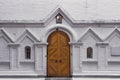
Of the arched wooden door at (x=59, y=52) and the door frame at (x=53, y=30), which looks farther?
the arched wooden door at (x=59, y=52)

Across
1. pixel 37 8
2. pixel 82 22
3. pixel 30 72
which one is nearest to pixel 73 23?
pixel 82 22

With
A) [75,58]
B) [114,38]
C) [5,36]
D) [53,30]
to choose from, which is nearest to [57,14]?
[53,30]

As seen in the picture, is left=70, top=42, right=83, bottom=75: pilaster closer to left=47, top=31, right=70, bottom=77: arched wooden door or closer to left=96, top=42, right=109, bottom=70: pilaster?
left=47, top=31, right=70, bottom=77: arched wooden door

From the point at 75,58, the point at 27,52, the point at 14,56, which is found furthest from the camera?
the point at 27,52

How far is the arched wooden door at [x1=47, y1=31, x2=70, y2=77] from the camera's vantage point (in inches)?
925

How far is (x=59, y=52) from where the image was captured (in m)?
23.5

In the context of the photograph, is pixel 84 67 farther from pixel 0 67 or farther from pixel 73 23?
pixel 0 67

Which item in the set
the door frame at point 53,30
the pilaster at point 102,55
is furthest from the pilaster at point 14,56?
the pilaster at point 102,55

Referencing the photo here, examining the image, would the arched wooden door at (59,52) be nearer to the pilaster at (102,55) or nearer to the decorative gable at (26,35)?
the decorative gable at (26,35)

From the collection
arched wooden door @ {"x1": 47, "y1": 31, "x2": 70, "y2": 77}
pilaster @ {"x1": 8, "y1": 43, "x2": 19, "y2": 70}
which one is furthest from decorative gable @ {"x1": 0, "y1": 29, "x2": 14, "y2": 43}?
arched wooden door @ {"x1": 47, "y1": 31, "x2": 70, "y2": 77}

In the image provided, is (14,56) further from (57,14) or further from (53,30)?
(57,14)

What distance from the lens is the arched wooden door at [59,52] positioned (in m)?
23.5

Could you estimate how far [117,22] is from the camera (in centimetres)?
2336

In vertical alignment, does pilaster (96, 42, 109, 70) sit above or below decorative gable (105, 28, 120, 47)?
below
